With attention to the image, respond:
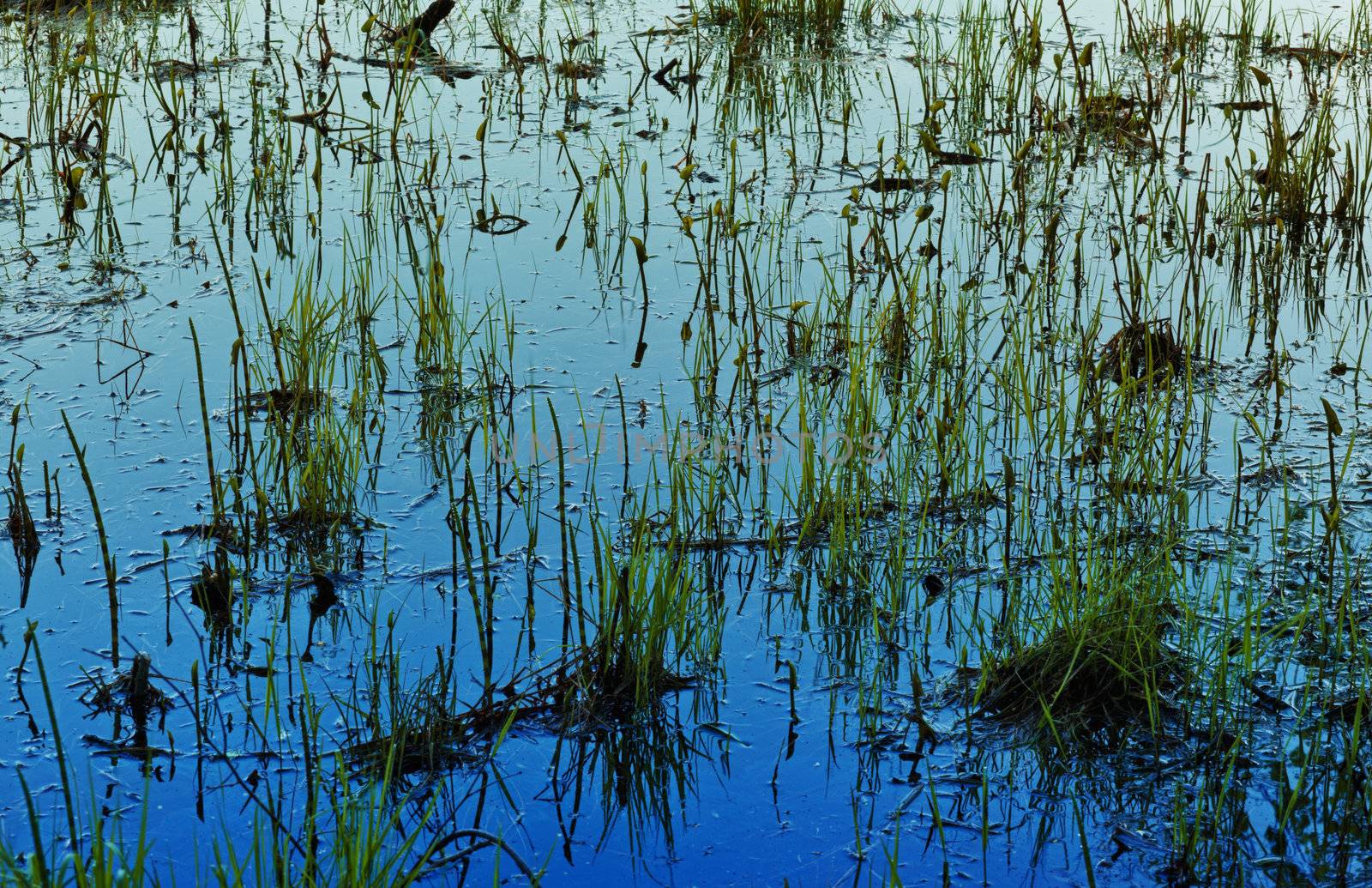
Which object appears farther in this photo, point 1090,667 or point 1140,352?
point 1140,352

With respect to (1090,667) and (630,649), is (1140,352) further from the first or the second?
(630,649)

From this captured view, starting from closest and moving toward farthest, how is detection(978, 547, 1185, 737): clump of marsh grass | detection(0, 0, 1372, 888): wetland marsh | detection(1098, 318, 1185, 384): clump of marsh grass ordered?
detection(0, 0, 1372, 888): wetland marsh < detection(978, 547, 1185, 737): clump of marsh grass < detection(1098, 318, 1185, 384): clump of marsh grass

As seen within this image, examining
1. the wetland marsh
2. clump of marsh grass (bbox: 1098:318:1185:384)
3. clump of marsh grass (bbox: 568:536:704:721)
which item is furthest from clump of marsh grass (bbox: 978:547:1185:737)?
clump of marsh grass (bbox: 1098:318:1185:384)

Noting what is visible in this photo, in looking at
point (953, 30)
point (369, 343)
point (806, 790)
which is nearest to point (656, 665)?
point (806, 790)

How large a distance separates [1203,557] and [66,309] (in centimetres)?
322

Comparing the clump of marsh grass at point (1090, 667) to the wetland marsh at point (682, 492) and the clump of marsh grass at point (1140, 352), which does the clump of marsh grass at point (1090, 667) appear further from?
the clump of marsh grass at point (1140, 352)

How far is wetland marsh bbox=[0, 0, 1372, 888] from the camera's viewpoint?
7.63ft

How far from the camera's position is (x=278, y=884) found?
1.97m

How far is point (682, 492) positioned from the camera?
9.68 ft

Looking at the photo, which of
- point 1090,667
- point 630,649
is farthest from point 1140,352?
point 630,649

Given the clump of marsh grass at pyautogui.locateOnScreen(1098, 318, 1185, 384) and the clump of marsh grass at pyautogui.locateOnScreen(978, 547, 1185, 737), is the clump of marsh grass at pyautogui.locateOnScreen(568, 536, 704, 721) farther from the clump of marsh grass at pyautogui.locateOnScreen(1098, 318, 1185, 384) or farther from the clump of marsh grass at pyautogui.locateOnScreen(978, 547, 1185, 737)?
the clump of marsh grass at pyautogui.locateOnScreen(1098, 318, 1185, 384)

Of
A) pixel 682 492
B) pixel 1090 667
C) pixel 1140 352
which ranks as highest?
pixel 1140 352

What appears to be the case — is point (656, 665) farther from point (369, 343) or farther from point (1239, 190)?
point (1239, 190)

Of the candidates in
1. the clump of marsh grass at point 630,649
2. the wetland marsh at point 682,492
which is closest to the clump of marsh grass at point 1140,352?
the wetland marsh at point 682,492
